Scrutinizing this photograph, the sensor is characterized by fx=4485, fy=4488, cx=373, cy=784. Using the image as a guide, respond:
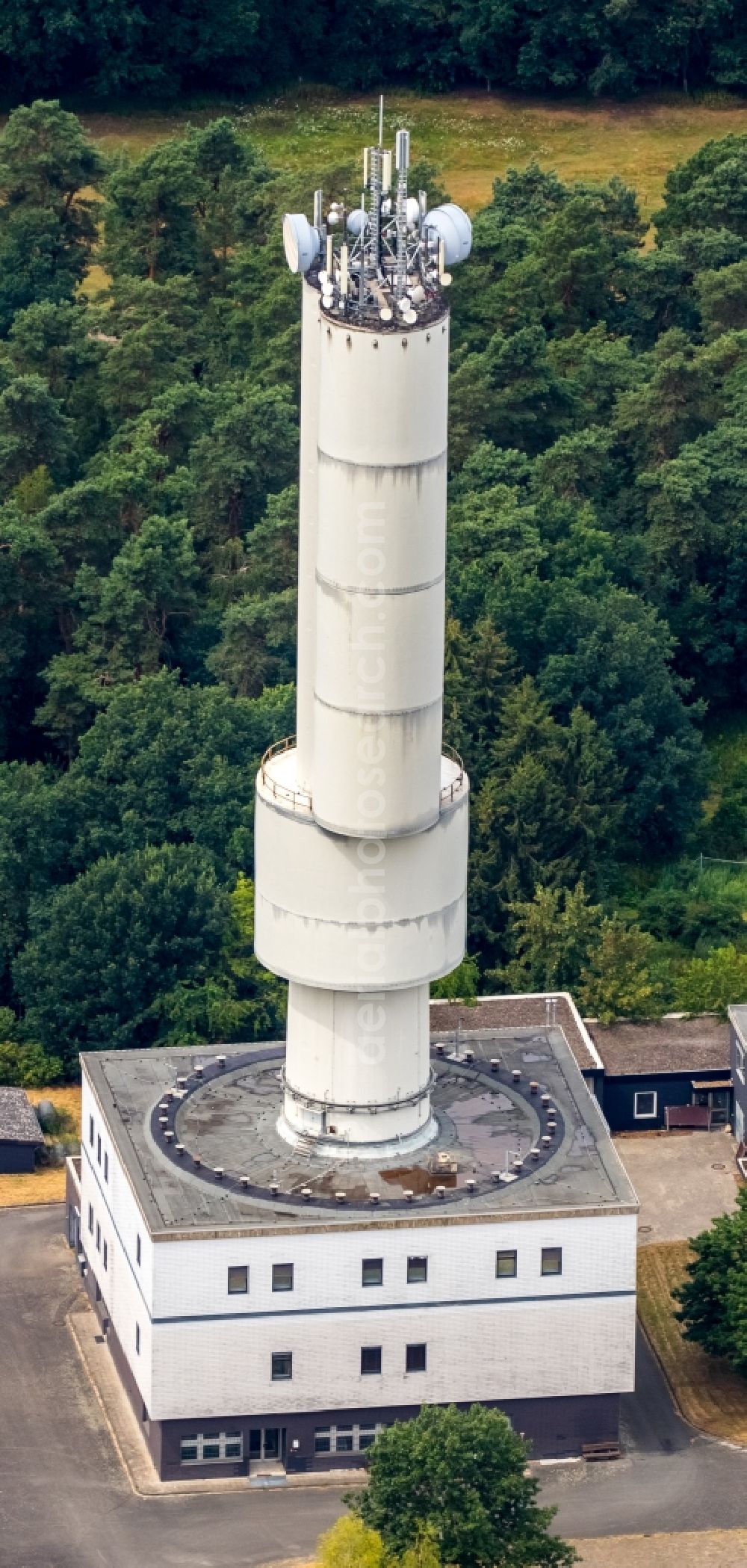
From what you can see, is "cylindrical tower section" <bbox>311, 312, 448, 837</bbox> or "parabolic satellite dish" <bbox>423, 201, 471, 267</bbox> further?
"parabolic satellite dish" <bbox>423, 201, 471, 267</bbox>

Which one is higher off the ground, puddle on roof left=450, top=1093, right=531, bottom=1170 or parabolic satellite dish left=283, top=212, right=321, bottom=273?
parabolic satellite dish left=283, top=212, right=321, bottom=273

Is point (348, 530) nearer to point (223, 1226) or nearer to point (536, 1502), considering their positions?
point (223, 1226)

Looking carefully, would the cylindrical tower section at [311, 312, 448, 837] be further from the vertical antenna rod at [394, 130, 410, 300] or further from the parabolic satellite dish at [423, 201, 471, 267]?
the parabolic satellite dish at [423, 201, 471, 267]

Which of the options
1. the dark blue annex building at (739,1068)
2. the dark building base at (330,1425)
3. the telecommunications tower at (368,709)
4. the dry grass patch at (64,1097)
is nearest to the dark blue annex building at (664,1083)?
the dark blue annex building at (739,1068)

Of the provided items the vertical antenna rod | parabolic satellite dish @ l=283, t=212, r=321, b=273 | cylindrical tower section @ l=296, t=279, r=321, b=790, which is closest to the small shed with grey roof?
cylindrical tower section @ l=296, t=279, r=321, b=790

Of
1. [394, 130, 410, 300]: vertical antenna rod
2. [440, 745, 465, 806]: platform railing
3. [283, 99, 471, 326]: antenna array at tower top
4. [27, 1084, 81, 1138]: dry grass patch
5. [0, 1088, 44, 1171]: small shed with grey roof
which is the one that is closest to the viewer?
[394, 130, 410, 300]: vertical antenna rod

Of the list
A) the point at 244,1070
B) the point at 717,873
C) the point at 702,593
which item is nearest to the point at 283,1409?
the point at 244,1070

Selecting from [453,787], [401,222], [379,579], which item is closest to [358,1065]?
A: [453,787]
